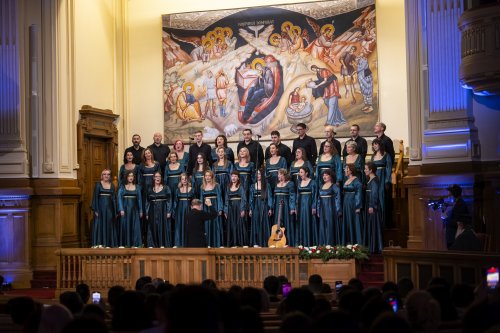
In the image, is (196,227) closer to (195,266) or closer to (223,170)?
(195,266)

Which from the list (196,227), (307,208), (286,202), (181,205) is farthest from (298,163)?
(196,227)

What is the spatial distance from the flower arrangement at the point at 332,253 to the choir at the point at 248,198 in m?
0.93

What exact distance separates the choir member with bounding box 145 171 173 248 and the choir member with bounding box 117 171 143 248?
0.16 metres

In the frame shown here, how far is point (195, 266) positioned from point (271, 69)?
20.1ft

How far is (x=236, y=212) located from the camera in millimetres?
14156

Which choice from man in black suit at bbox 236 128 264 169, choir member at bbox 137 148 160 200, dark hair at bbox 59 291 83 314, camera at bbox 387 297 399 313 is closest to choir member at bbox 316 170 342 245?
man in black suit at bbox 236 128 264 169

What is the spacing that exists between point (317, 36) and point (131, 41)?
3.86 m

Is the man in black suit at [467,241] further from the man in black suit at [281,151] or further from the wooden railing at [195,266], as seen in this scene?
the man in black suit at [281,151]

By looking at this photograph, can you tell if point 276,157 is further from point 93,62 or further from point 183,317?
point 183,317

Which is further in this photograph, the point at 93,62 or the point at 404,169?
the point at 93,62

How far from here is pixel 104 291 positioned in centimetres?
1202

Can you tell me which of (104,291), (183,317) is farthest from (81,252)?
(183,317)

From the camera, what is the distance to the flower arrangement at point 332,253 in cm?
1195

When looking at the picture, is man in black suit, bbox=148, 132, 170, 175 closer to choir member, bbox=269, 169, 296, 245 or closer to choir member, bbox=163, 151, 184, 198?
choir member, bbox=163, 151, 184, 198
